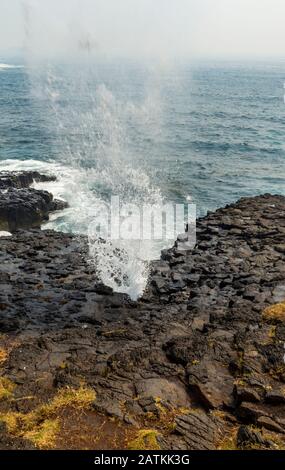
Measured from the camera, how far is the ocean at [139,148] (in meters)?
40.2

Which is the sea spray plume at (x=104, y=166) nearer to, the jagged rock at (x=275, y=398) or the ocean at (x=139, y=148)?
the ocean at (x=139, y=148)

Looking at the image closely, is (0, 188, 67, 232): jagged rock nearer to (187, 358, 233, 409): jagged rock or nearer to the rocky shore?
the rocky shore

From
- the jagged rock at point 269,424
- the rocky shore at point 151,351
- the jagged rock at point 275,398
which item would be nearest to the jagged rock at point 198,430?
the rocky shore at point 151,351

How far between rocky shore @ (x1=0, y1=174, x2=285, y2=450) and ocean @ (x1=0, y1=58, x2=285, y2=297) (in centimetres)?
261

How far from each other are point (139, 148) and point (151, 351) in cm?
4853

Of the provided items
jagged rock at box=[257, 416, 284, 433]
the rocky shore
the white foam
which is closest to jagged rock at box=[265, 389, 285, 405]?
the rocky shore

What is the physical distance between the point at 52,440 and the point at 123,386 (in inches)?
108

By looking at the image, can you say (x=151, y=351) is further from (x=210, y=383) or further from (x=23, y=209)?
(x=23, y=209)

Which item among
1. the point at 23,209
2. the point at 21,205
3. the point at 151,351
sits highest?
the point at 151,351

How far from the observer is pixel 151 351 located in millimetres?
14250

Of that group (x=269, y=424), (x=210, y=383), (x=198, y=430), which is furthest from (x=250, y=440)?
(x=210, y=383)

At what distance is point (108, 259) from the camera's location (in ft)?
83.0
